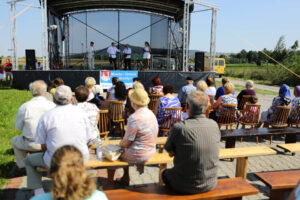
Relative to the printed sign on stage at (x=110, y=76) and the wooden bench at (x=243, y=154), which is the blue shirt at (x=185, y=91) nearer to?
the wooden bench at (x=243, y=154)

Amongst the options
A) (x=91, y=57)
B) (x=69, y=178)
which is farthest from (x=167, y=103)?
(x=91, y=57)

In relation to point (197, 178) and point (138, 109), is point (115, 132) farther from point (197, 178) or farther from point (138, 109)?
point (197, 178)

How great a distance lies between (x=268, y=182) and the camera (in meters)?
2.51

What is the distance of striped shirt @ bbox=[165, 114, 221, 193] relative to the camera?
208 centimetres

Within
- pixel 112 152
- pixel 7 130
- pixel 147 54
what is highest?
pixel 147 54

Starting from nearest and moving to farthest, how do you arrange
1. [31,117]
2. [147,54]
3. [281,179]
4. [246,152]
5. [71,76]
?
[281,179] → [31,117] → [246,152] → [71,76] → [147,54]

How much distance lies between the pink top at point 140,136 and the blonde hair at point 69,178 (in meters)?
1.28

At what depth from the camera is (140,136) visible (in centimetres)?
260

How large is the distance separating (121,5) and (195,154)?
1365 cm

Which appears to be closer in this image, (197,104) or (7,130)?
(197,104)

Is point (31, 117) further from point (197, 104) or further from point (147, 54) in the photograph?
point (147, 54)

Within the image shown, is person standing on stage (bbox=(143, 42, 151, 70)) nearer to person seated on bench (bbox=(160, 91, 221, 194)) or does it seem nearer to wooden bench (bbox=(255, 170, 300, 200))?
wooden bench (bbox=(255, 170, 300, 200))

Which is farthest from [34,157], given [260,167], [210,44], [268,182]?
[210,44]

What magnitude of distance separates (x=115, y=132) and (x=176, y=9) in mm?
10221
